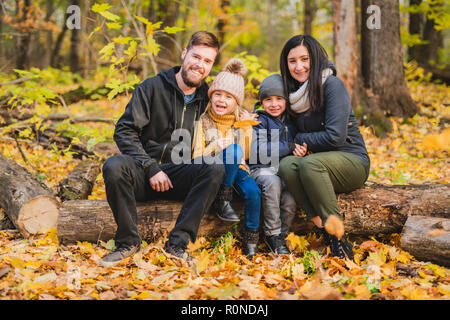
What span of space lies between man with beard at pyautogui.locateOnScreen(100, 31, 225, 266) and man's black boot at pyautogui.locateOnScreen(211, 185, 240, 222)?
0.39ft

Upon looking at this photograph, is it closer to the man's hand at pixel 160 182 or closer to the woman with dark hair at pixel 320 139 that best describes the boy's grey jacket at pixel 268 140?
the woman with dark hair at pixel 320 139

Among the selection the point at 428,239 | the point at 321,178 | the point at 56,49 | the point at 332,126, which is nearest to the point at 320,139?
the point at 332,126

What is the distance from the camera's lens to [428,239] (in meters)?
2.84

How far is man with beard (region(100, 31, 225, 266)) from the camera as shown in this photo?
2928 mm

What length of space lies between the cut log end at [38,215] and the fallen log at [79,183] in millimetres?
382

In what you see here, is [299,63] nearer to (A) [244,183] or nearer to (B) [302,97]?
(B) [302,97]

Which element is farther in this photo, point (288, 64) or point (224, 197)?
point (288, 64)

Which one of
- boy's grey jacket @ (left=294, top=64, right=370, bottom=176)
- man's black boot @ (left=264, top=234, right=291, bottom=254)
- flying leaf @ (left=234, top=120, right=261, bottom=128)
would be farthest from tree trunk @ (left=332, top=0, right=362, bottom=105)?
man's black boot @ (left=264, top=234, right=291, bottom=254)

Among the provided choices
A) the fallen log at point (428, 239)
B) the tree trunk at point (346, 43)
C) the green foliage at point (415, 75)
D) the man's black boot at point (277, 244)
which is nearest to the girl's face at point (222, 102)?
the man's black boot at point (277, 244)

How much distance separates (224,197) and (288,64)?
1383 millimetres

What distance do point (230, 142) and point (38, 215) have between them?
1.99 metres
